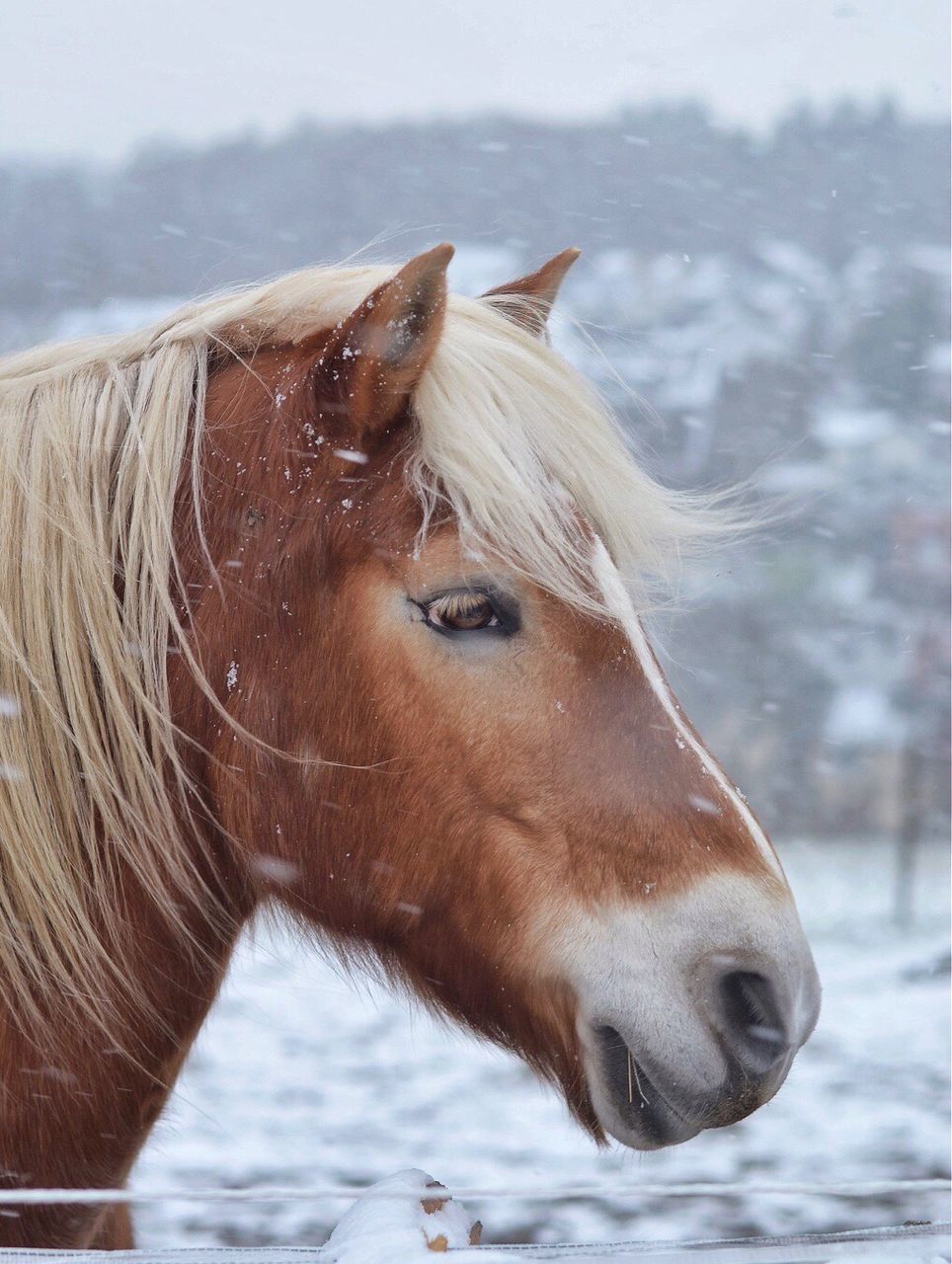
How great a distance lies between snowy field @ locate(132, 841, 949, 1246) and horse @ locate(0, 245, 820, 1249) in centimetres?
52

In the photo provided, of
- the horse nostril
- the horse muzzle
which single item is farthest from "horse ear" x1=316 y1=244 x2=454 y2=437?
the horse nostril

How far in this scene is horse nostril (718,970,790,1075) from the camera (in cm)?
106

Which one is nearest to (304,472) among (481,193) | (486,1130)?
(486,1130)

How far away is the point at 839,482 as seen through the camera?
39.5ft

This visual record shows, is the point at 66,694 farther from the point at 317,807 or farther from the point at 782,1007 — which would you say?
the point at 782,1007

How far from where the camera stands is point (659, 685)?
1200 mm

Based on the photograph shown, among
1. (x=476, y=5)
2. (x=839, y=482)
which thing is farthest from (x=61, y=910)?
(x=476, y=5)

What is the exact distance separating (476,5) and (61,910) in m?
22.5

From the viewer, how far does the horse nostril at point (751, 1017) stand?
106cm

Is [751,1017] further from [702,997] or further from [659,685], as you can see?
[659,685]

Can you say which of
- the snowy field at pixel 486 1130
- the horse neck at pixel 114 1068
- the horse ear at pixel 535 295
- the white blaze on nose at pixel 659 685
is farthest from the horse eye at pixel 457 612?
the snowy field at pixel 486 1130

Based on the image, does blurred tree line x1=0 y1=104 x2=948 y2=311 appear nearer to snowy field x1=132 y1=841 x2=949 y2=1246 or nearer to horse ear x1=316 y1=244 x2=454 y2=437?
snowy field x1=132 y1=841 x2=949 y2=1246

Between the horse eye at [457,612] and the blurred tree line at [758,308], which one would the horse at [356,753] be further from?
the blurred tree line at [758,308]

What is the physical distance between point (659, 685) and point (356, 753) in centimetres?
40
